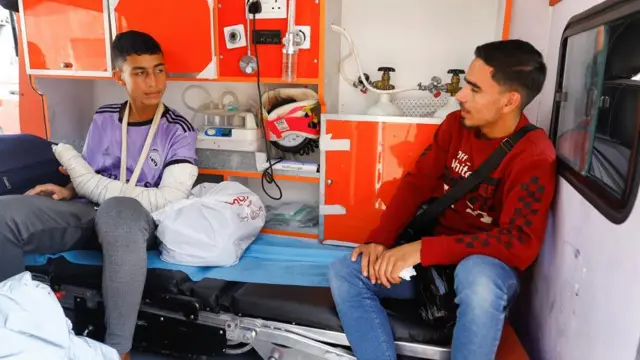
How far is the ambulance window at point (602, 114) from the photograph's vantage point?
909 millimetres

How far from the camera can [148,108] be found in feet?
6.34

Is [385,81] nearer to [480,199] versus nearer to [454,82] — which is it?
[454,82]

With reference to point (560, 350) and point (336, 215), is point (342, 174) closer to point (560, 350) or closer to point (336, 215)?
point (336, 215)

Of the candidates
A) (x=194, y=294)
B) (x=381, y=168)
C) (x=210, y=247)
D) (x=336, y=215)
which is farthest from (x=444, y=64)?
(x=194, y=294)

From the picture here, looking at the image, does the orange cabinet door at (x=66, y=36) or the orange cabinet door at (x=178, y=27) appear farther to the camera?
the orange cabinet door at (x=66, y=36)

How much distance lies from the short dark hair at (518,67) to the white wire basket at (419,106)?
758 mm

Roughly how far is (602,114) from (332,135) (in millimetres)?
1017

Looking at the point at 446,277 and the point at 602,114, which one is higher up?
the point at 602,114

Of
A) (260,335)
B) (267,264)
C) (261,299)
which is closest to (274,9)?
(267,264)

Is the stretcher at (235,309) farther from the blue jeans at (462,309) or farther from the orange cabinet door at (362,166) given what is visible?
the orange cabinet door at (362,166)

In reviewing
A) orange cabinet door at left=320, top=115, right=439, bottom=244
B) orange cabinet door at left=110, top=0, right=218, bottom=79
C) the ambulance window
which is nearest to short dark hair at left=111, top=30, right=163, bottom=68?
orange cabinet door at left=110, top=0, right=218, bottom=79

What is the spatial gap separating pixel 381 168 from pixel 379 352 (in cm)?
78

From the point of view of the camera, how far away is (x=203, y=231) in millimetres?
1642

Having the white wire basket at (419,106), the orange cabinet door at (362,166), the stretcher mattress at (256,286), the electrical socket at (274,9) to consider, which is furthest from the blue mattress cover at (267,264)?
the electrical socket at (274,9)
